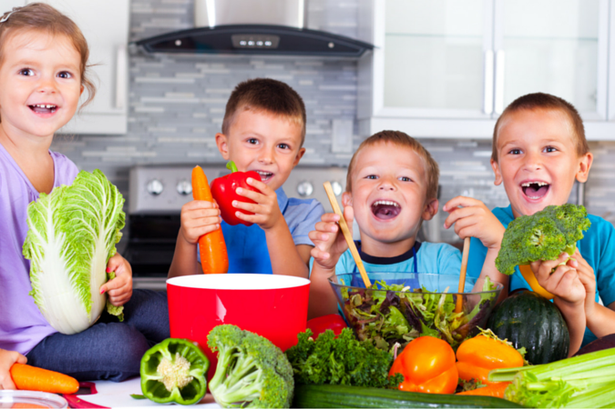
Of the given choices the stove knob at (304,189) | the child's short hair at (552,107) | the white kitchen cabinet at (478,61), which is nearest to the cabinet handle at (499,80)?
the white kitchen cabinet at (478,61)

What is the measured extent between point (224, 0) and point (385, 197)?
1.78 meters

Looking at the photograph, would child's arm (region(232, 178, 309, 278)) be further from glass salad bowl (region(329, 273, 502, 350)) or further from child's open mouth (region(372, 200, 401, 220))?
glass salad bowl (region(329, 273, 502, 350))

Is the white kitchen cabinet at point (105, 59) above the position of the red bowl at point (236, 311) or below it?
above

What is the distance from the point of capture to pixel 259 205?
1.02 meters

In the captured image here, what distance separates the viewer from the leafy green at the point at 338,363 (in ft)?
1.76

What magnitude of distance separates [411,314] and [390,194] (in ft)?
1.76

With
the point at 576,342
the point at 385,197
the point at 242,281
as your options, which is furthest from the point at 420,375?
the point at 385,197

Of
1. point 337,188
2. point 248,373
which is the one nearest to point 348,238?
point 248,373

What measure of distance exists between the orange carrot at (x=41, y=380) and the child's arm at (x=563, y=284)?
2.06 ft

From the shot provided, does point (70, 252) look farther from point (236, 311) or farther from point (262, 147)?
point (262, 147)

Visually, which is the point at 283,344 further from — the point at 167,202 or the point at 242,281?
the point at 167,202

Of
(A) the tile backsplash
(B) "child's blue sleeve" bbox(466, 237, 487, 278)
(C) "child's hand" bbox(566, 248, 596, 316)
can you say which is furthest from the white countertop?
(A) the tile backsplash

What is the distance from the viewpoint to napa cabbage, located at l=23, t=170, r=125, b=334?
696mm

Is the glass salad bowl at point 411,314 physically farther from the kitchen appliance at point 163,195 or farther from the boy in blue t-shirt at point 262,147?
the kitchen appliance at point 163,195
